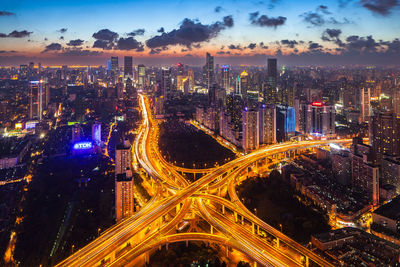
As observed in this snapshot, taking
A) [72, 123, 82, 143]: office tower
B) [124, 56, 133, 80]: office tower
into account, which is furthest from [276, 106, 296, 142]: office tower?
[124, 56, 133, 80]: office tower

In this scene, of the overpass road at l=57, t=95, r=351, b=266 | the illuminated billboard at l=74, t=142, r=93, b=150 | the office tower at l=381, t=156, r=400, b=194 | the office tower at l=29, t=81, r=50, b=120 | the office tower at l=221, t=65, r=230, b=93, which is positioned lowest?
the overpass road at l=57, t=95, r=351, b=266

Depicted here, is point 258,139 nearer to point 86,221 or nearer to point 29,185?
point 86,221

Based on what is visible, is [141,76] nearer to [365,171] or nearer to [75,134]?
[75,134]

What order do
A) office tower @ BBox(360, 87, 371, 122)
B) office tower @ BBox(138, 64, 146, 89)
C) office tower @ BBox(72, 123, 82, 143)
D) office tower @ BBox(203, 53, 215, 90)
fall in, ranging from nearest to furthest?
1. office tower @ BBox(72, 123, 82, 143)
2. office tower @ BBox(360, 87, 371, 122)
3. office tower @ BBox(203, 53, 215, 90)
4. office tower @ BBox(138, 64, 146, 89)

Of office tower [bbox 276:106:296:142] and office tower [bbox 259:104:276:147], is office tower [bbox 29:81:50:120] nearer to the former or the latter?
office tower [bbox 259:104:276:147]

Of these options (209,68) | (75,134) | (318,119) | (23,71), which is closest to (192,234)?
(75,134)

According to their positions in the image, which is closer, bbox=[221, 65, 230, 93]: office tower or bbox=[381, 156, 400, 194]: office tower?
bbox=[381, 156, 400, 194]: office tower

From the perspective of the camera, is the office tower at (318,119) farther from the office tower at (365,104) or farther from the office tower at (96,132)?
the office tower at (96,132)
